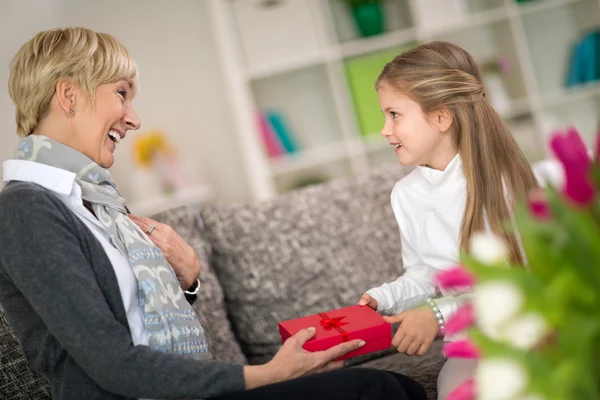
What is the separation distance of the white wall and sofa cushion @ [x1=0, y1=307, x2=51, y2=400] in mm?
2579

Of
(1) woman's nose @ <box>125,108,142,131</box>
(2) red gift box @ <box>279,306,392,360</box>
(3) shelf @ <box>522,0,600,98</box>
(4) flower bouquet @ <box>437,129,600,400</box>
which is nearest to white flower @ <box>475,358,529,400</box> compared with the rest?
(4) flower bouquet @ <box>437,129,600,400</box>

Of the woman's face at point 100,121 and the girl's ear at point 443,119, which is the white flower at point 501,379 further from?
the girl's ear at point 443,119

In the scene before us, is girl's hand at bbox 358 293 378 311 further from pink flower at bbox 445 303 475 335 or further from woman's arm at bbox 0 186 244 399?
pink flower at bbox 445 303 475 335

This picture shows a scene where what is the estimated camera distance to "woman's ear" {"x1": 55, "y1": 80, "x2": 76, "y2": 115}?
155 cm

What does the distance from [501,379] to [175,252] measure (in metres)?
1.25

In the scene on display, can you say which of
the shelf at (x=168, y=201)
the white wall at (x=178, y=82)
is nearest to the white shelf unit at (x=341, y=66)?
the white wall at (x=178, y=82)

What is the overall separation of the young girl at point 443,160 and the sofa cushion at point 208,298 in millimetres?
450

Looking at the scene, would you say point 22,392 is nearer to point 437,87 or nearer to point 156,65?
point 437,87

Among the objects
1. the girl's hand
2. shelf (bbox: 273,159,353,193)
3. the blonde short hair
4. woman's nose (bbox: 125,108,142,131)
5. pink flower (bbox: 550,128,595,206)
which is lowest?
the girl's hand

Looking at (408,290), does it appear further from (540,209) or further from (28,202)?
(540,209)

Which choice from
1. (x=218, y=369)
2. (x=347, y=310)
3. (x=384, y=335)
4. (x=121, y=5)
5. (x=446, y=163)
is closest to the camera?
(x=218, y=369)

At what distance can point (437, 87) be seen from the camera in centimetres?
184

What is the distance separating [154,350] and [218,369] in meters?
0.12

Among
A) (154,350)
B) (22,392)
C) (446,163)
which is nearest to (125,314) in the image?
(154,350)
